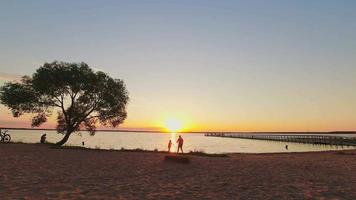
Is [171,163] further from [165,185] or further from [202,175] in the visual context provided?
[165,185]

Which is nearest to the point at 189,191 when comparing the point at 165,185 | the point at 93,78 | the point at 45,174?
the point at 165,185

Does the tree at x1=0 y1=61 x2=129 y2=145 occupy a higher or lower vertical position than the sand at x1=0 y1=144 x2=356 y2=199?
higher

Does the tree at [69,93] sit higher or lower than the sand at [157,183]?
higher

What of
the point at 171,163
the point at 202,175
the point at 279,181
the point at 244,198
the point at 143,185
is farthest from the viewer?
the point at 171,163

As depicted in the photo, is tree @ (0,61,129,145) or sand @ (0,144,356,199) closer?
sand @ (0,144,356,199)

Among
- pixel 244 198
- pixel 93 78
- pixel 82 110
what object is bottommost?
pixel 244 198

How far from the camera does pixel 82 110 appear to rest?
4981 centimetres

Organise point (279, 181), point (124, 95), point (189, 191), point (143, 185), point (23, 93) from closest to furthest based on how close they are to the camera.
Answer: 1. point (189, 191)
2. point (143, 185)
3. point (279, 181)
4. point (23, 93)
5. point (124, 95)

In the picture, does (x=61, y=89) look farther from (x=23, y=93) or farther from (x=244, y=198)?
(x=244, y=198)

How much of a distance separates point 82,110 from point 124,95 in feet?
20.0

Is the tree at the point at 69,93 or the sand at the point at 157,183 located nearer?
the sand at the point at 157,183

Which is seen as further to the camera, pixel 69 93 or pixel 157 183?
pixel 69 93

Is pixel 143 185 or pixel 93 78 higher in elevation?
pixel 93 78

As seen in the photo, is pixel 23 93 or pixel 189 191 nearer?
pixel 189 191
